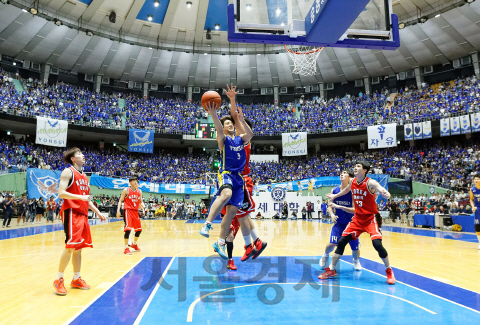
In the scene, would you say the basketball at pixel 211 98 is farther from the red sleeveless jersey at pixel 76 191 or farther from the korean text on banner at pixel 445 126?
the korean text on banner at pixel 445 126

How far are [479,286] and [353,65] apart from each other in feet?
108

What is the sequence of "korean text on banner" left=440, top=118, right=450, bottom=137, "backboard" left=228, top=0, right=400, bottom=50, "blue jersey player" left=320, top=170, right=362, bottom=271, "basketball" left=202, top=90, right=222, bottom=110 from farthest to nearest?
"korean text on banner" left=440, top=118, right=450, bottom=137 < "backboard" left=228, top=0, right=400, bottom=50 < "blue jersey player" left=320, top=170, right=362, bottom=271 < "basketball" left=202, top=90, right=222, bottom=110

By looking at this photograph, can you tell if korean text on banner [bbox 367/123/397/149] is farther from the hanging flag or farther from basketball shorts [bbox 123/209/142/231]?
basketball shorts [bbox 123/209/142/231]

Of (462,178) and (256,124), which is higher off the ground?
(256,124)

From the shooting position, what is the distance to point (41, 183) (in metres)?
23.9

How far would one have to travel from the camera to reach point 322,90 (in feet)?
125

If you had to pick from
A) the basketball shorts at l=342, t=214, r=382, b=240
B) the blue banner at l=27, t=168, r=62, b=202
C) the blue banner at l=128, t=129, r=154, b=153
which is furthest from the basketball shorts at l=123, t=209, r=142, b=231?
the blue banner at l=128, t=129, r=154, b=153

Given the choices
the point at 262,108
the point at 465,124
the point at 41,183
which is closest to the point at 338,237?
the point at 41,183

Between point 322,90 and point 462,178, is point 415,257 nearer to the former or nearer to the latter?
point 462,178

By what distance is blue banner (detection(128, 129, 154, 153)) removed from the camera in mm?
31688

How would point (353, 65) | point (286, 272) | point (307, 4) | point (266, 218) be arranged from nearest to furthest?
1. point (286, 272)
2. point (307, 4)
3. point (266, 218)
4. point (353, 65)

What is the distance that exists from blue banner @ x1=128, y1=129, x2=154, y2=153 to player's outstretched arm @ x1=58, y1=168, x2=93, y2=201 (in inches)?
1115

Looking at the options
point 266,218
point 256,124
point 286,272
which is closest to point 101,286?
point 286,272

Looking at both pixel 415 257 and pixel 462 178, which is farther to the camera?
pixel 462 178
